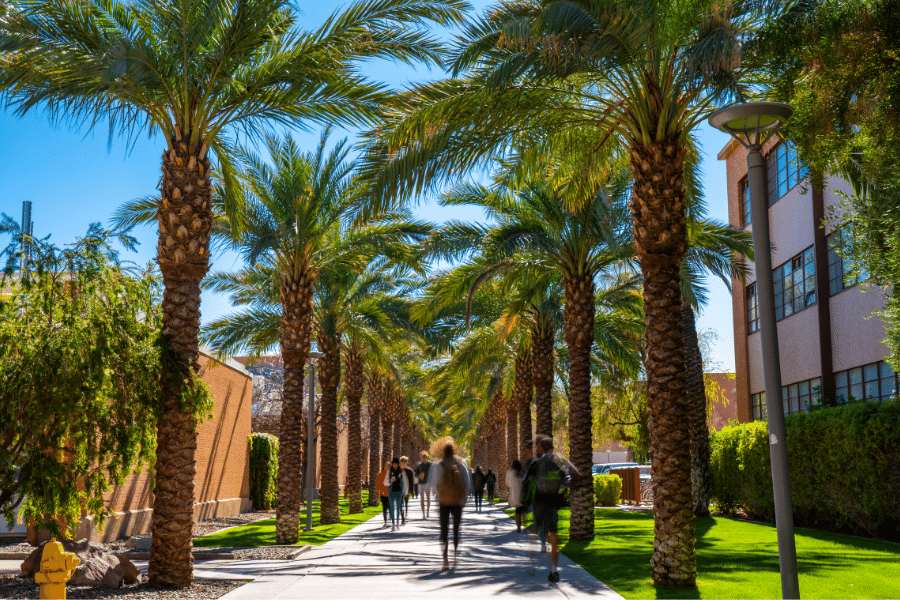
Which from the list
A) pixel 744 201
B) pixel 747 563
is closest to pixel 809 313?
pixel 744 201

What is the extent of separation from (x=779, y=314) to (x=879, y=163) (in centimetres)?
1721

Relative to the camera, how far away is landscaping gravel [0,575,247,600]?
10.0 m

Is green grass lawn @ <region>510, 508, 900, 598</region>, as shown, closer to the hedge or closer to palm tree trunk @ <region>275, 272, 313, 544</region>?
the hedge

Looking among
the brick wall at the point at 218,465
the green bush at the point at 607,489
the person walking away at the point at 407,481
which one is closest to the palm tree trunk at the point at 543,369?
the person walking away at the point at 407,481

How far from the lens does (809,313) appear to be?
2478 cm

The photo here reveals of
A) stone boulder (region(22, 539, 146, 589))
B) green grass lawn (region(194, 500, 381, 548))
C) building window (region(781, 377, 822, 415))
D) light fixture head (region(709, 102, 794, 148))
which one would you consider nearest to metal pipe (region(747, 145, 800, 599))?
light fixture head (region(709, 102, 794, 148))

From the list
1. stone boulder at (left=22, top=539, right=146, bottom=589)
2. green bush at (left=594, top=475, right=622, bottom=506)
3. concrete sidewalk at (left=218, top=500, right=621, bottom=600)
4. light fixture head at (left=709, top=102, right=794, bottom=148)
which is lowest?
green bush at (left=594, top=475, right=622, bottom=506)

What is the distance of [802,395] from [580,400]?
10.9 metres

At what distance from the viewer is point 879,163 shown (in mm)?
11578

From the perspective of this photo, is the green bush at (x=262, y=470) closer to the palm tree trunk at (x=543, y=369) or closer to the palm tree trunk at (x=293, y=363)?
the palm tree trunk at (x=543, y=369)

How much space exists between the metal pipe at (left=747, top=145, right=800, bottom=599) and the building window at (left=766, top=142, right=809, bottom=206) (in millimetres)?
18842

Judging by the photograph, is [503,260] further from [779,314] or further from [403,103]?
[779,314]

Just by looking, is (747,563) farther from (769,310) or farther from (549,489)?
(769,310)

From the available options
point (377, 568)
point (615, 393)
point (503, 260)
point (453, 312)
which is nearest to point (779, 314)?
point (615, 393)
